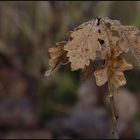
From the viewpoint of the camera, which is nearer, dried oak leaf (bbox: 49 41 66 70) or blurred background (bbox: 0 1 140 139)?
dried oak leaf (bbox: 49 41 66 70)

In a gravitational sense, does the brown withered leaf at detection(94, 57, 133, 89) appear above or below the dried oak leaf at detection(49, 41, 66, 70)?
below

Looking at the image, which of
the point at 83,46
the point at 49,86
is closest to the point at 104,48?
the point at 83,46

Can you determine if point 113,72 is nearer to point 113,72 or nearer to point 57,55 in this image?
point 113,72

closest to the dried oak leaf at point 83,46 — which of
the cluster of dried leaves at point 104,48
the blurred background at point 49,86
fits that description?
the cluster of dried leaves at point 104,48

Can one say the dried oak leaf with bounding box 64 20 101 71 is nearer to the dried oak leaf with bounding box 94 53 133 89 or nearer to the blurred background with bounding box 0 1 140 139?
the dried oak leaf with bounding box 94 53 133 89

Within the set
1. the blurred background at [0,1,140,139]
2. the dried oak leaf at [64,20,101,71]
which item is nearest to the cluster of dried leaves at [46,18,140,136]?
the dried oak leaf at [64,20,101,71]

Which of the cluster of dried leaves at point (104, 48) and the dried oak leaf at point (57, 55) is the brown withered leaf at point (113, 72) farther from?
→ the dried oak leaf at point (57, 55)

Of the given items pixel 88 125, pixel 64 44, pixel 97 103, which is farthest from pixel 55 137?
pixel 64 44
